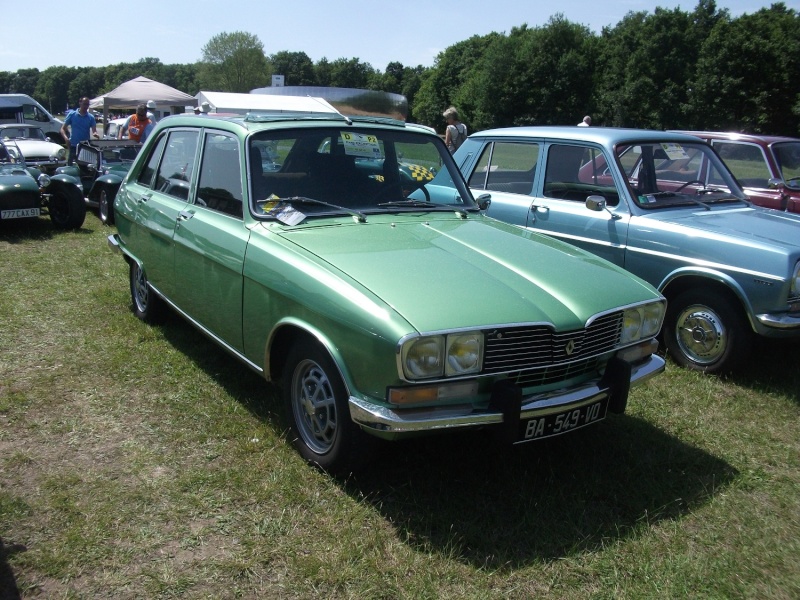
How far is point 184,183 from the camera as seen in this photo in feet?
15.8

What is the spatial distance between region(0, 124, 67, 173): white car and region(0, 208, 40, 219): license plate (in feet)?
16.1

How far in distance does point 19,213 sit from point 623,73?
54.3 meters

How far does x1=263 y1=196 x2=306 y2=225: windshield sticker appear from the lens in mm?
3879

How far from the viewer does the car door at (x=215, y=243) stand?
3998mm

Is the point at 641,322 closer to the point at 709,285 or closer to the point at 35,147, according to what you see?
the point at 709,285

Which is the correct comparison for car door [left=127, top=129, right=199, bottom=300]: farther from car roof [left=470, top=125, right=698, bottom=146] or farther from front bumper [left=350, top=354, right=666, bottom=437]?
car roof [left=470, top=125, right=698, bottom=146]

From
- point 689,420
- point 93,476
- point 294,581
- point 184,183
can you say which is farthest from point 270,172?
point 689,420

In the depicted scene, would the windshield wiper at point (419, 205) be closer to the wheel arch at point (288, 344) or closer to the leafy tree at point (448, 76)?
the wheel arch at point (288, 344)

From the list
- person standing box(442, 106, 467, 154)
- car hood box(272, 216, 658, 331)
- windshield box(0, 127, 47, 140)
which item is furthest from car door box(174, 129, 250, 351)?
windshield box(0, 127, 47, 140)

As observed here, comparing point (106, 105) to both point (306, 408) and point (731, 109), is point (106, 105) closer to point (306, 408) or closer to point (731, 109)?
point (306, 408)

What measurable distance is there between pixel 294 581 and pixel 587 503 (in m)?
1.49

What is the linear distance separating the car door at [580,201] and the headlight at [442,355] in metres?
3.10

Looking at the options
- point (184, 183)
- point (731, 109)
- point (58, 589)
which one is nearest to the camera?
point (58, 589)

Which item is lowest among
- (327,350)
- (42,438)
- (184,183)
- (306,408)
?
(42,438)
